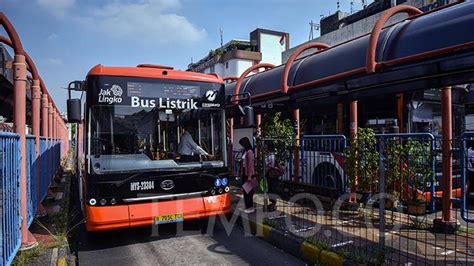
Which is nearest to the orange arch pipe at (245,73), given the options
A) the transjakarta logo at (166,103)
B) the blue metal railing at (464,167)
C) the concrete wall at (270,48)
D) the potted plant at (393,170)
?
the transjakarta logo at (166,103)

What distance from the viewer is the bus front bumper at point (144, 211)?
5484 mm

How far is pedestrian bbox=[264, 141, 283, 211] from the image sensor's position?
7.63 m

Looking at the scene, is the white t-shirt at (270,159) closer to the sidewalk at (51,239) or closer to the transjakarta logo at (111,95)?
the transjakarta logo at (111,95)

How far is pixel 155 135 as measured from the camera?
6.08 meters

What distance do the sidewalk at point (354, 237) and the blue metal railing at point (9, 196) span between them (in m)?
3.71

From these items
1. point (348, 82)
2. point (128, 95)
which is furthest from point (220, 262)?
point (348, 82)

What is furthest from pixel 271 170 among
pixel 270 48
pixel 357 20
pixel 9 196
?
pixel 270 48

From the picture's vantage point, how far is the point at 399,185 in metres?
6.18

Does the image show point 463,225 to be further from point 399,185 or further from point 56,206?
point 56,206

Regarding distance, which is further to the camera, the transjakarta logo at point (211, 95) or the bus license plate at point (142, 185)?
the transjakarta logo at point (211, 95)

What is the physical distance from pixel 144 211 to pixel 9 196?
2.00 m

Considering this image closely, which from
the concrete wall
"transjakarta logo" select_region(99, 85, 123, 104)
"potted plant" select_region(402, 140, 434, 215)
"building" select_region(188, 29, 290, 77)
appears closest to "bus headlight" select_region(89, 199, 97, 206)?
"transjakarta logo" select_region(99, 85, 123, 104)

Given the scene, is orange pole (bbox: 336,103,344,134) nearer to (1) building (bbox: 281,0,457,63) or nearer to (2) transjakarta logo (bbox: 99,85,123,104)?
(2) transjakarta logo (bbox: 99,85,123,104)

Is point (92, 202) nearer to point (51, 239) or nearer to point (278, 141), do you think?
point (51, 239)
